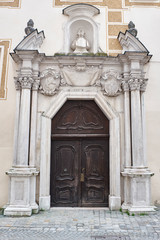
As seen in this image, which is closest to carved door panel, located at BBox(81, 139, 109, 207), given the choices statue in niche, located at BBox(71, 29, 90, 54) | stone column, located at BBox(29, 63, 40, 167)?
stone column, located at BBox(29, 63, 40, 167)

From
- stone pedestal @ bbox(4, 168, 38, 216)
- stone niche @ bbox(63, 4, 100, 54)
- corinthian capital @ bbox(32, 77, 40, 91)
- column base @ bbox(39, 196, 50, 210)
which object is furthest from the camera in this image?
stone niche @ bbox(63, 4, 100, 54)

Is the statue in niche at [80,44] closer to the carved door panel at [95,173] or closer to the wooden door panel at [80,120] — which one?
the wooden door panel at [80,120]

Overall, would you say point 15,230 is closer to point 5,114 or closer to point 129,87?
point 5,114

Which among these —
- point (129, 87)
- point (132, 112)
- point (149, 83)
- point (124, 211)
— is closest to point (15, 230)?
point (124, 211)

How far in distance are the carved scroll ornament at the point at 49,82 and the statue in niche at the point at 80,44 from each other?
0.90 metres

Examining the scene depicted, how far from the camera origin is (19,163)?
198 inches

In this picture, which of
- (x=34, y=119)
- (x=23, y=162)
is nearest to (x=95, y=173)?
(x=23, y=162)

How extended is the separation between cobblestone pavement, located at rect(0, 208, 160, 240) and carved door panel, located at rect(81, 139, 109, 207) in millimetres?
451

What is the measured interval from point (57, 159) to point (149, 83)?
318 cm

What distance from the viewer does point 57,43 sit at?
5.88 meters

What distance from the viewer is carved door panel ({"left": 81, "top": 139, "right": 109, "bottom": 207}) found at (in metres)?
5.41

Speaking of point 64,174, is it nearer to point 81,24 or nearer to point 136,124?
point 136,124

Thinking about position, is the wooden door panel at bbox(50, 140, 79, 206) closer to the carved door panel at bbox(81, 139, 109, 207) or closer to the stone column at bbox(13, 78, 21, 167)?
the carved door panel at bbox(81, 139, 109, 207)

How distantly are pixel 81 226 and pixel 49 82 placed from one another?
345 centimetres
